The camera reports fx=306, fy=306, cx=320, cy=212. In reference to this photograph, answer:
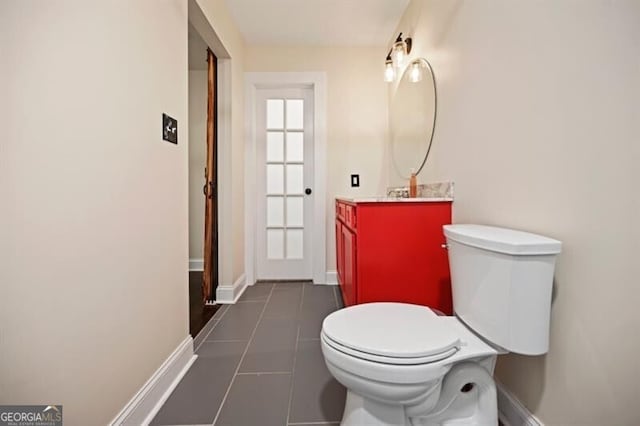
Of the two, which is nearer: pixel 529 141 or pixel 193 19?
pixel 529 141

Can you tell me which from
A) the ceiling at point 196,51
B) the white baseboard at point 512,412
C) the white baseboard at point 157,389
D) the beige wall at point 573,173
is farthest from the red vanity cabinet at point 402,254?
the ceiling at point 196,51

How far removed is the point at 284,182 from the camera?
124 inches

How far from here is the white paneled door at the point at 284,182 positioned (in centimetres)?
311

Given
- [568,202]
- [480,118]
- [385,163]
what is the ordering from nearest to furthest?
[568,202] → [480,118] → [385,163]

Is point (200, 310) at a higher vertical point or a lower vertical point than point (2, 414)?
lower

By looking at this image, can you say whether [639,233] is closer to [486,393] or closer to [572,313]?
[572,313]

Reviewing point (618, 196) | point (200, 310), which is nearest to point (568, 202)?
point (618, 196)

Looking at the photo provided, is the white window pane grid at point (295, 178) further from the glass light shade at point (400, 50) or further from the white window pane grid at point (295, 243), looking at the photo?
the glass light shade at point (400, 50)

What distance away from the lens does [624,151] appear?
750 millimetres

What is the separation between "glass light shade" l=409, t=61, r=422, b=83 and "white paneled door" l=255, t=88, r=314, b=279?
1169mm

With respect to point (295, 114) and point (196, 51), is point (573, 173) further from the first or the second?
Answer: point (196, 51)

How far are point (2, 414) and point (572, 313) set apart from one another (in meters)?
1.54

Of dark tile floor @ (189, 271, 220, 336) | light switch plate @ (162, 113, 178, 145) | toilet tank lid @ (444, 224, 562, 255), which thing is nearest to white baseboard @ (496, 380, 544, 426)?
toilet tank lid @ (444, 224, 562, 255)

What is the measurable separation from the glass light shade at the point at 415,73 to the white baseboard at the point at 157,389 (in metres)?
2.18
